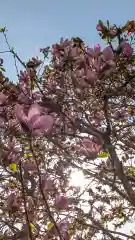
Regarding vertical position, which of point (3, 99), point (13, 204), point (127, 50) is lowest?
point (13, 204)

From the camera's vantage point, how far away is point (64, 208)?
6.91 ft

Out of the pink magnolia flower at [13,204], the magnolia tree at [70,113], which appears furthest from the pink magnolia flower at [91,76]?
the pink magnolia flower at [13,204]

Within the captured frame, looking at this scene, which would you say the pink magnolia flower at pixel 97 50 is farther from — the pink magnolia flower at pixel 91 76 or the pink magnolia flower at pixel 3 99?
the pink magnolia flower at pixel 3 99

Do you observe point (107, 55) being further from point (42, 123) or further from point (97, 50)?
point (42, 123)

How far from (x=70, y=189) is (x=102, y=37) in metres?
1.62

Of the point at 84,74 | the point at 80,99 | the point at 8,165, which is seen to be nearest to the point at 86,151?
the point at 80,99

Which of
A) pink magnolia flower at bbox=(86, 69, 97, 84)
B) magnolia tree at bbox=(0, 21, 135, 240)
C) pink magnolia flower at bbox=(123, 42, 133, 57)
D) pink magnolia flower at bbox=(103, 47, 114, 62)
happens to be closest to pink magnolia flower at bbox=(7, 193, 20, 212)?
magnolia tree at bbox=(0, 21, 135, 240)

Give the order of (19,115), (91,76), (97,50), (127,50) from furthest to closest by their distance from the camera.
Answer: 1. (127,50)
2. (97,50)
3. (91,76)
4. (19,115)

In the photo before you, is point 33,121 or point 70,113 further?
point 70,113

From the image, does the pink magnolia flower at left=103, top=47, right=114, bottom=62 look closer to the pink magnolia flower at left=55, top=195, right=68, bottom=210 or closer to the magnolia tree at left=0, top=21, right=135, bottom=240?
the magnolia tree at left=0, top=21, right=135, bottom=240

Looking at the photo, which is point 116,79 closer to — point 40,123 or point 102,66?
point 102,66

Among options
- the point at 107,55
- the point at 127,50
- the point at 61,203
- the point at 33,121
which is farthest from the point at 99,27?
the point at 33,121

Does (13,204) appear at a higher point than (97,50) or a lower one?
lower

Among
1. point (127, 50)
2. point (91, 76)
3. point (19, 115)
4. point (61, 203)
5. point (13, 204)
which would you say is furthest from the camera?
point (127, 50)
